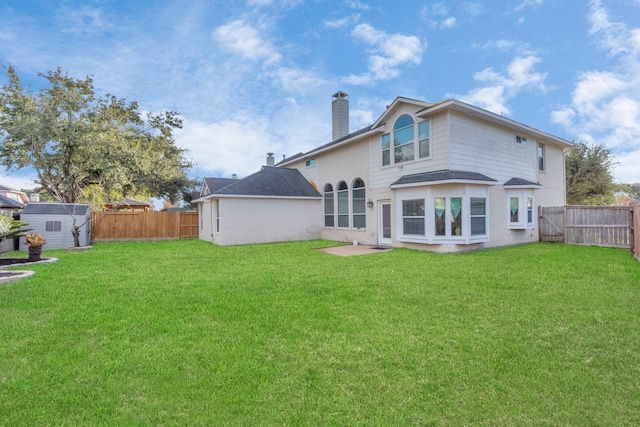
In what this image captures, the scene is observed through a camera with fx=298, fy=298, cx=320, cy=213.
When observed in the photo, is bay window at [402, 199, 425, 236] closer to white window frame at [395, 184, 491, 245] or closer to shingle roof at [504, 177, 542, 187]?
white window frame at [395, 184, 491, 245]

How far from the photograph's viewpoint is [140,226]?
17094mm

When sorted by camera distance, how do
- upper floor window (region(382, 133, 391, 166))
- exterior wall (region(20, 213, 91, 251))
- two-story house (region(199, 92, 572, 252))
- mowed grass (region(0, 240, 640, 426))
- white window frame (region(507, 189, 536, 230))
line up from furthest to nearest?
1. exterior wall (region(20, 213, 91, 251))
2. upper floor window (region(382, 133, 391, 166))
3. white window frame (region(507, 189, 536, 230))
4. two-story house (region(199, 92, 572, 252))
5. mowed grass (region(0, 240, 640, 426))

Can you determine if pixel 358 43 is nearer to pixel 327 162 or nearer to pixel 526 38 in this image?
pixel 327 162

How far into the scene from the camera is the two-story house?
10.4 meters

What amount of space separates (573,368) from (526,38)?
1420 cm

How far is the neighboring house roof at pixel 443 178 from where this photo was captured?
32.4 feet

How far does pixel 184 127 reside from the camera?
75.0ft

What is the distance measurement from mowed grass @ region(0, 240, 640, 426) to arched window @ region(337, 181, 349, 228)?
27.6 ft

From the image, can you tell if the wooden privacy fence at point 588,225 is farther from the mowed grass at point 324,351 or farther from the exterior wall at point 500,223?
the mowed grass at point 324,351

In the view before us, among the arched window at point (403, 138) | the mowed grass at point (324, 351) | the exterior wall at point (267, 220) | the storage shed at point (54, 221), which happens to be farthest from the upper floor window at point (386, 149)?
the storage shed at point (54, 221)

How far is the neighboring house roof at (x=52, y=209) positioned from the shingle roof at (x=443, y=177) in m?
14.8

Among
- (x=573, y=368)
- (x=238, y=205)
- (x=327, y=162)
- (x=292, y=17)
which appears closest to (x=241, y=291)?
(x=573, y=368)

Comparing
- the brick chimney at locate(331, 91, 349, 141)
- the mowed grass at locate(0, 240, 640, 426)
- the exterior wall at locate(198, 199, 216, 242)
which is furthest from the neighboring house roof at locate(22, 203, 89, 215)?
the brick chimney at locate(331, 91, 349, 141)

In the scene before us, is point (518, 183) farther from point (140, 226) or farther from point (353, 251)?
point (140, 226)
